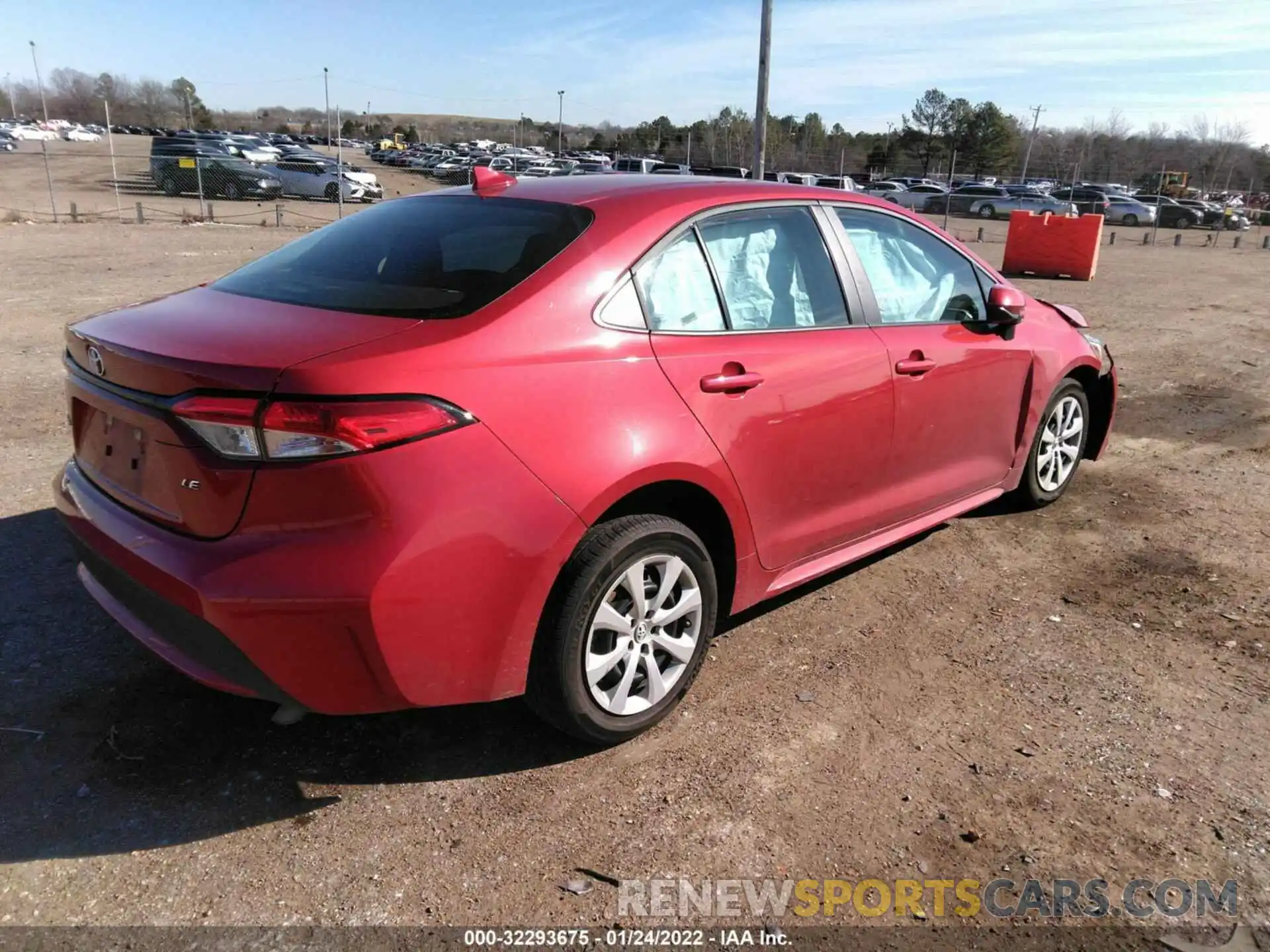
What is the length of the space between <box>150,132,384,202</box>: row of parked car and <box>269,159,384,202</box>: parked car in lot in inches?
0.9

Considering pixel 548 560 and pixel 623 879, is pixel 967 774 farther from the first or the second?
pixel 548 560

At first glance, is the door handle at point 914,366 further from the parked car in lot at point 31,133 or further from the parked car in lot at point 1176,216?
the parked car in lot at point 31,133

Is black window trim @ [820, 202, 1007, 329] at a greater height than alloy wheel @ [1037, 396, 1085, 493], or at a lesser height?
greater

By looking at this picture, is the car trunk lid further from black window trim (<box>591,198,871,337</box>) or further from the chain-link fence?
the chain-link fence

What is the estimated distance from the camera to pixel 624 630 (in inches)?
110

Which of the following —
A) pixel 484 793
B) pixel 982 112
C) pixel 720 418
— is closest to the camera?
pixel 484 793

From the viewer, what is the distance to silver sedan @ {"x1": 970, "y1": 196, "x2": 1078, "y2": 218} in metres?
38.7

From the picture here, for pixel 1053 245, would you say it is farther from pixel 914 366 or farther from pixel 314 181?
pixel 314 181

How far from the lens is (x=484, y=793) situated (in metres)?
2.68

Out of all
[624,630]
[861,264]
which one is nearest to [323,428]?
[624,630]

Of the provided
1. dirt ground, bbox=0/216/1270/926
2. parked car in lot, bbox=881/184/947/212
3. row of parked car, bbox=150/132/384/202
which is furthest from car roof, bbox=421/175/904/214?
parked car in lot, bbox=881/184/947/212

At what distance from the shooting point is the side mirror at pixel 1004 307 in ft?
13.6

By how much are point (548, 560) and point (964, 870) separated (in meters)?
1.40

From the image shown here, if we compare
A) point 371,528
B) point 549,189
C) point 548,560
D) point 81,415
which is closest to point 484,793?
point 548,560
